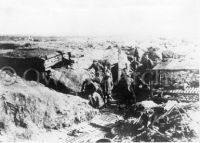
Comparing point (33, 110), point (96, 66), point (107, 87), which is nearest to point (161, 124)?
point (107, 87)

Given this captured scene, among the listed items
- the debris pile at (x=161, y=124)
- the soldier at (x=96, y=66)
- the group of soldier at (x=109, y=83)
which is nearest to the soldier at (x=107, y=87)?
the group of soldier at (x=109, y=83)

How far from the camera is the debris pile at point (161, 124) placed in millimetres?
8094

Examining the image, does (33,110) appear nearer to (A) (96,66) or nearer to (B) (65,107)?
(B) (65,107)

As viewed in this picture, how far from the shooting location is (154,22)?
8477 millimetres

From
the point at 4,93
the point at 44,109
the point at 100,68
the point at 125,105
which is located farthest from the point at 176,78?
the point at 4,93

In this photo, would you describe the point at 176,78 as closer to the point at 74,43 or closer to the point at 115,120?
the point at 115,120

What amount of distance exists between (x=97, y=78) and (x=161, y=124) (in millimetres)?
2567

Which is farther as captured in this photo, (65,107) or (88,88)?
(88,88)

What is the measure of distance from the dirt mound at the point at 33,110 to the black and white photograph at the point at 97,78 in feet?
0.09

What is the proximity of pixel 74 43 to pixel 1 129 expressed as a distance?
3.57 metres

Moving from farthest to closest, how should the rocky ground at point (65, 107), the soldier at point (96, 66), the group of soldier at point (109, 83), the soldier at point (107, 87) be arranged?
the soldier at point (96, 66) → the soldier at point (107, 87) → the group of soldier at point (109, 83) → the rocky ground at point (65, 107)

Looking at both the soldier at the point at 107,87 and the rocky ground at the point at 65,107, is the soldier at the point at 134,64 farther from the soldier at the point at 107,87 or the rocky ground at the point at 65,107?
the soldier at the point at 107,87

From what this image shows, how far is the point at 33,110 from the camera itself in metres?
8.52

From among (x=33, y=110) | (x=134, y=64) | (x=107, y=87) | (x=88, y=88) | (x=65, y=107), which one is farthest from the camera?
(x=134, y=64)
